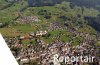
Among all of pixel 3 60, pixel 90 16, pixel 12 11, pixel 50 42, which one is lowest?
pixel 90 16

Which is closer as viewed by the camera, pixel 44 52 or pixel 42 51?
pixel 44 52

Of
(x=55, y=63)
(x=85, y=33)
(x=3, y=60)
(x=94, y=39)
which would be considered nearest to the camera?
(x=3, y=60)

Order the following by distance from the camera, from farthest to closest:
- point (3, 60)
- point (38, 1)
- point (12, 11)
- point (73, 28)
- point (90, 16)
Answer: point (38, 1), point (90, 16), point (12, 11), point (73, 28), point (3, 60)

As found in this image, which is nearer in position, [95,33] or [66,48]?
[66,48]

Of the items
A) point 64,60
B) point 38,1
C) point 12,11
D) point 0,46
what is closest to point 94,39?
point 64,60

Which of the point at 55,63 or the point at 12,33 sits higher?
the point at 55,63

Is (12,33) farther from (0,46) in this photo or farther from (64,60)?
(0,46)

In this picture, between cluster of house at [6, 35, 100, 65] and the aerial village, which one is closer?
the aerial village

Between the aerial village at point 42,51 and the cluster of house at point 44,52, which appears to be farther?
the cluster of house at point 44,52
